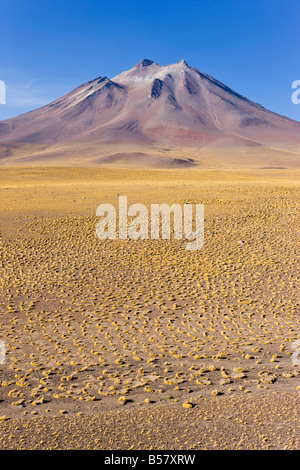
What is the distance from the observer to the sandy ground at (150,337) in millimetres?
5391

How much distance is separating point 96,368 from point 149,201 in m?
18.7

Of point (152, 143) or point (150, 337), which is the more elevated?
point (152, 143)

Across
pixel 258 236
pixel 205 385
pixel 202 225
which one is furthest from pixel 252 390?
pixel 202 225

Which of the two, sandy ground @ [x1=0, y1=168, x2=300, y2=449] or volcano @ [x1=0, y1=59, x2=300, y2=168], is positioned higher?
volcano @ [x1=0, y1=59, x2=300, y2=168]

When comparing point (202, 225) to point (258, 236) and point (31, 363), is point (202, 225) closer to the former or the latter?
point (258, 236)

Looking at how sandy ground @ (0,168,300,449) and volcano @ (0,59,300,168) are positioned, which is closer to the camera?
sandy ground @ (0,168,300,449)

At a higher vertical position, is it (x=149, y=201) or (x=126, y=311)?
(x=149, y=201)

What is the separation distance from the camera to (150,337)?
8.83 metres

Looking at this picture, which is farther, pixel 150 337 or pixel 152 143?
pixel 152 143

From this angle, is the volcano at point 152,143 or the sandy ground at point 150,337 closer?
the sandy ground at point 150,337

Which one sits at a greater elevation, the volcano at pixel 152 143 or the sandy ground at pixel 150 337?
the volcano at pixel 152 143

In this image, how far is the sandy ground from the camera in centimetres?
539

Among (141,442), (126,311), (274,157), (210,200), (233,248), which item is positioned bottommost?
(141,442)

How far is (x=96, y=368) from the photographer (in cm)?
738
